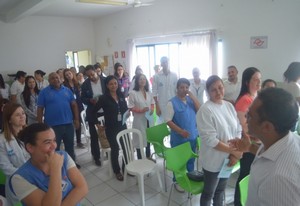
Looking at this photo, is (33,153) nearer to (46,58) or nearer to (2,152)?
(2,152)

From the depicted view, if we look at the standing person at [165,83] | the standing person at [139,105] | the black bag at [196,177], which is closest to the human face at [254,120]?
the black bag at [196,177]

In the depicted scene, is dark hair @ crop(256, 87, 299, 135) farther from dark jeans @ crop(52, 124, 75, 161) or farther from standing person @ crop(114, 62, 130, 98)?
standing person @ crop(114, 62, 130, 98)

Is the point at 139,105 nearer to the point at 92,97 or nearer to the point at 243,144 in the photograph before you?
the point at 92,97

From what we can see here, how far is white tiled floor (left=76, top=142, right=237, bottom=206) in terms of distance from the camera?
269cm

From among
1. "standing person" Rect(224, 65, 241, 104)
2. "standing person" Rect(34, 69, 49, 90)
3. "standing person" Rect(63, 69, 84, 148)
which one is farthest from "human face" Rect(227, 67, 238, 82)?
"standing person" Rect(34, 69, 49, 90)

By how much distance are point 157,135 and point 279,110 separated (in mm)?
2144

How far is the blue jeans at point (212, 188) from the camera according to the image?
1879 millimetres

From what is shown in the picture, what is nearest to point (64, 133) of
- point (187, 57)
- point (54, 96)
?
point (54, 96)

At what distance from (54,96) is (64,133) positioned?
53 cm

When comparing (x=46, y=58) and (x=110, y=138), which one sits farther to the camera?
(x=46, y=58)

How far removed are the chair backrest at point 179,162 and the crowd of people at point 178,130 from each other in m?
0.21

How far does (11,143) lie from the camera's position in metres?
1.91

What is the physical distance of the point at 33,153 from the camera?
1328 mm

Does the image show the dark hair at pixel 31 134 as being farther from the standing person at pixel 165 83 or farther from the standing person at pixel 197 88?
the standing person at pixel 197 88
